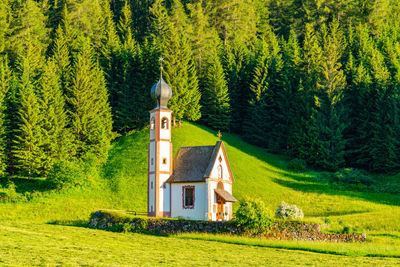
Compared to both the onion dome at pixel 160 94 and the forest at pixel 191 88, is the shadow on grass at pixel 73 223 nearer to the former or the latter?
the onion dome at pixel 160 94

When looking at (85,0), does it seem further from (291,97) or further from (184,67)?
(291,97)

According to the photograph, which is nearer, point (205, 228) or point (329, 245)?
point (329, 245)

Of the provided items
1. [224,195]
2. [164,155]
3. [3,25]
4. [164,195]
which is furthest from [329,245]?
[3,25]

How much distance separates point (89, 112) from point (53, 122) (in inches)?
262

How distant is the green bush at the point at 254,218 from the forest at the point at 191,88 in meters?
29.9

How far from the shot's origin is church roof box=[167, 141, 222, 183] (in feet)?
152

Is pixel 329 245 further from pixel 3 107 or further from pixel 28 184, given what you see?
pixel 3 107

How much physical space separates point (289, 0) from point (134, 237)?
334 feet

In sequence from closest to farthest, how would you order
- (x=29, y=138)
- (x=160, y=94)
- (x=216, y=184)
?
(x=216, y=184) < (x=160, y=94) < (x=29, y=138)

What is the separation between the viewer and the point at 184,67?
3123 inches

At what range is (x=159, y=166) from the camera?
152 feet

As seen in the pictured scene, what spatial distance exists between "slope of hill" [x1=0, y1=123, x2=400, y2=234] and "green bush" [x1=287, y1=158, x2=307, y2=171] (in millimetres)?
1273

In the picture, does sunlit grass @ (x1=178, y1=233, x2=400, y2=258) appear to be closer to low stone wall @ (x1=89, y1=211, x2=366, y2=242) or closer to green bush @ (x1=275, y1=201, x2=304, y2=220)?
low stone wall @ (x1=89, y1=211, x2=366, y2=242)

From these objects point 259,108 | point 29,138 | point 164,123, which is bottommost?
point 164,123
